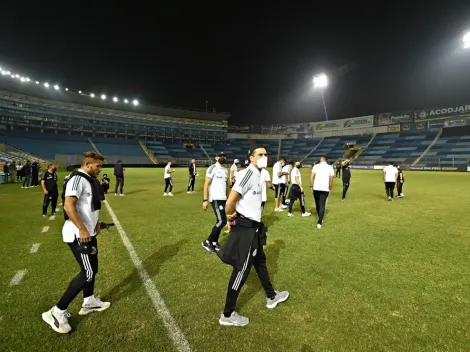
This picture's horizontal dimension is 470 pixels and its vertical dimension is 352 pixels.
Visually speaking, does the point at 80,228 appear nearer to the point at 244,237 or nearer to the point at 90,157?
the point at 90,157

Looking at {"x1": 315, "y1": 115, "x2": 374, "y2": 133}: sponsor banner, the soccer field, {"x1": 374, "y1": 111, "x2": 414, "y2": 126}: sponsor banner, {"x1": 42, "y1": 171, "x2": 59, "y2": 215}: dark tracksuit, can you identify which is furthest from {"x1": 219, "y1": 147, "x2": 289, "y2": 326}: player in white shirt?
{"x1": 315, "y1": 115, "x2": 374, "y2": 133}: sponsor banner

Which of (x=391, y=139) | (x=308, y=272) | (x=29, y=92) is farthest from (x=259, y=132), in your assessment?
(x=308, y=272)

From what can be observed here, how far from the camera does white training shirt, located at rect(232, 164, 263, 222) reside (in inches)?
131

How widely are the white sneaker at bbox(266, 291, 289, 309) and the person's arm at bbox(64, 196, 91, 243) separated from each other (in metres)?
2.53

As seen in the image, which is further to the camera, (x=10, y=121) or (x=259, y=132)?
(x=259, y=132)

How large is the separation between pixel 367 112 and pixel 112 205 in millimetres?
75186

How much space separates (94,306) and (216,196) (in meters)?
3.48

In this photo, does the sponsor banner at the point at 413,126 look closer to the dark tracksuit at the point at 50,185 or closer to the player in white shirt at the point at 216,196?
the player in white shirt at the point at 216,196

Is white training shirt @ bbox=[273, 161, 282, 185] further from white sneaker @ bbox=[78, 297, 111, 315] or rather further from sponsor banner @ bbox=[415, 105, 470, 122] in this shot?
sponsor banner @ bbox=[415, 105, 470, 122]

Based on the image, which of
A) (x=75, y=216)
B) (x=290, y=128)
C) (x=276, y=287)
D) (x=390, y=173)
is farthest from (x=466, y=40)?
(x=290, y=128)

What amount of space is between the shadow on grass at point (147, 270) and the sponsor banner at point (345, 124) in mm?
76970

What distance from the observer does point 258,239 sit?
3.43 m

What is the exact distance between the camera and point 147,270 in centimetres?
487

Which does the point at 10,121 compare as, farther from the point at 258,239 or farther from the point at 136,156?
the point at 258,239
